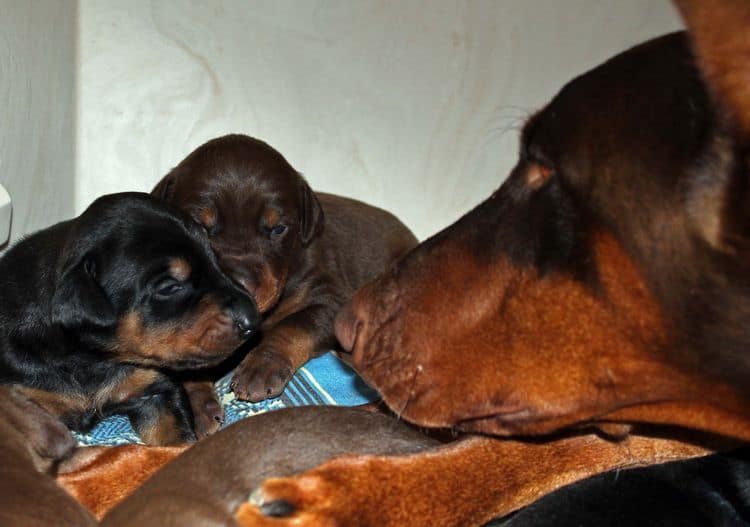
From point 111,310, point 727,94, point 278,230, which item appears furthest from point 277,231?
point 727,94

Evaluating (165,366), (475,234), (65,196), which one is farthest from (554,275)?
(65,196)

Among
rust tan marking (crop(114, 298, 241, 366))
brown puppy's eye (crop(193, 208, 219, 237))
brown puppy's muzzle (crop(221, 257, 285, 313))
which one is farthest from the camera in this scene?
brown puppy's eye (crop(193, 208, 219, 237))

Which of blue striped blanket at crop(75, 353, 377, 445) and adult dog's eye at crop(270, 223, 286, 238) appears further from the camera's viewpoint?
adult dog's eye at crop(270, 223, 286, 238)

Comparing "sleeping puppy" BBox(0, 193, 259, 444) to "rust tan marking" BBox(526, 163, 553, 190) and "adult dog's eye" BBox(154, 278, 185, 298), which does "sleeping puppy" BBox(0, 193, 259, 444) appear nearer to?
"adult dog's eye" BBox(154, 278, 185, 298)

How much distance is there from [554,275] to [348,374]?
185 cm

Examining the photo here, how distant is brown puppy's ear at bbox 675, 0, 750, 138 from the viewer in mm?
1561

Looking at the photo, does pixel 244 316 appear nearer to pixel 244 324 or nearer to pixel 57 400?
pixel 244 324

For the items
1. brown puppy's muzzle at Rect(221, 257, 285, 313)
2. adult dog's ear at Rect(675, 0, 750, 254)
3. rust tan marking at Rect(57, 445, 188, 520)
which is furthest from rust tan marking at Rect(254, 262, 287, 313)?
adult dog's ear at Rect(675, 0, 750, 254)

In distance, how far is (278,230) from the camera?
4.17 m

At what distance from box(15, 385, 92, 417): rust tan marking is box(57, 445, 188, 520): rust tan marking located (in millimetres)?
756

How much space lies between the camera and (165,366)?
3.34 meters

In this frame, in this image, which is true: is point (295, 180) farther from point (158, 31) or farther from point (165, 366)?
point (165, 366)

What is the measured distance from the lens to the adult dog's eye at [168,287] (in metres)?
3.26

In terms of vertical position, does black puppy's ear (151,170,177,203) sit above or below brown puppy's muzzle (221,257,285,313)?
above
